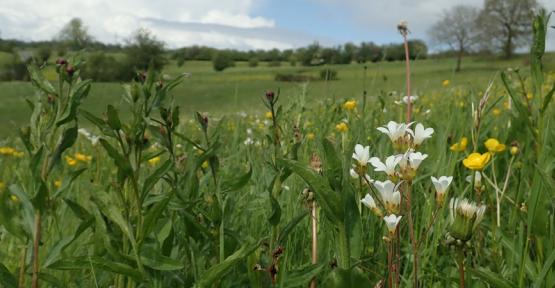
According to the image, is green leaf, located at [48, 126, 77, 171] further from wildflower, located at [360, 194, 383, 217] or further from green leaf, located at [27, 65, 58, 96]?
wildflower, located at [360, 194, 383, 217]

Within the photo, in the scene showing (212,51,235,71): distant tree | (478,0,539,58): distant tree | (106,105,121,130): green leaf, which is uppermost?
(478,0,539,58): distant tree

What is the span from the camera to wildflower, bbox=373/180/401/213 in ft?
2.95

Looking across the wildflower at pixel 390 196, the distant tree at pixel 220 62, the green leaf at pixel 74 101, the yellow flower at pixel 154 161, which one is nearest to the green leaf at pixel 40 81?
the green leaf at pixel 74 101

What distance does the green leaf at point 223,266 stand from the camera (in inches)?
38.6

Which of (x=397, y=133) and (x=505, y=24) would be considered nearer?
(x=397, y=133)

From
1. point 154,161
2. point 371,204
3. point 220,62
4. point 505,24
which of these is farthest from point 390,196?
point 220,62

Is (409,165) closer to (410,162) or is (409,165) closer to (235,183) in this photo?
(410,162)

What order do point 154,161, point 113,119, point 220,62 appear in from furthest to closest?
point 220,62 → point 154,161 → point 113,119

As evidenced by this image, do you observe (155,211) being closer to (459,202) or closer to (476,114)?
(459,202)

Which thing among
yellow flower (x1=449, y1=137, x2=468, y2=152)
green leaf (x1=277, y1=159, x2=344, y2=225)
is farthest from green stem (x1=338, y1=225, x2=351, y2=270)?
yellow flower (x1=449, y1=137, x2=468, y2=152)

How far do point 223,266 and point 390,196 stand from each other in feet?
1.09

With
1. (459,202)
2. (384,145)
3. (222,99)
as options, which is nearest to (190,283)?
(459,202)

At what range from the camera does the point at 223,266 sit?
0.99 m

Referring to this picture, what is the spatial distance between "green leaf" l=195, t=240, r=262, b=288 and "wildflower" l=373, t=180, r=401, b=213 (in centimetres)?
24
